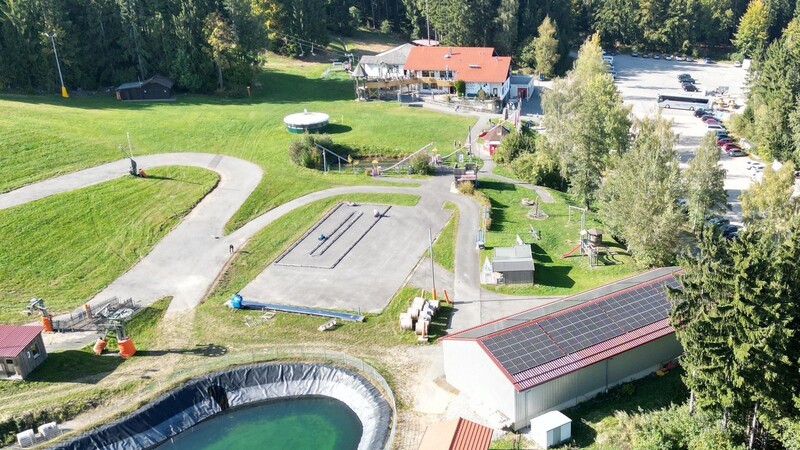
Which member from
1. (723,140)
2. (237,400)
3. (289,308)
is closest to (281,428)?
(237,400)

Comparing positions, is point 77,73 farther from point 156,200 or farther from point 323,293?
point 323,293

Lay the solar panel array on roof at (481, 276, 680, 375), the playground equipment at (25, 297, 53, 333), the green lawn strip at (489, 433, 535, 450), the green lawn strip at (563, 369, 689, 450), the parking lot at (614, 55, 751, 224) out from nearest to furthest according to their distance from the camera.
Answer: the green lawn strip at (489, 433, 535, 450), the green lawn strip at (563, 369, 689, 450), the solar panel array on roof at (481, 276, 680, 375), the playground equipment at (25, 297, 53, 333), the parking lot at (614, 55, 751, 224)

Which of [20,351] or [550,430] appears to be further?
[20,351]

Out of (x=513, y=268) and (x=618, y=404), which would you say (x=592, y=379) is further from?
(x=513, y=268)

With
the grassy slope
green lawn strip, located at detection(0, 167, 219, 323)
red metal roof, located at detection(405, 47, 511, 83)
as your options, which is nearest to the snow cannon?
green lawn strip, located at detection(0, 167, 219, 323)

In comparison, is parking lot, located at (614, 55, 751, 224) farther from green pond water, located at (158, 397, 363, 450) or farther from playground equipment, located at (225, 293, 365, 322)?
green pond water, located at (158, 397, 363, 450)

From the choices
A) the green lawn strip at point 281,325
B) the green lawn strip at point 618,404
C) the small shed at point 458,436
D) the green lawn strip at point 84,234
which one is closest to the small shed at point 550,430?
the green lawn strip at point 618,404

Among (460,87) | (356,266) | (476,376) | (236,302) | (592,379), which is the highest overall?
(460,87)
